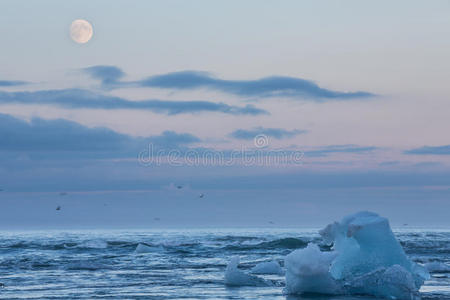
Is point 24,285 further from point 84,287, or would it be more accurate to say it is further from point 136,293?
point 136,293

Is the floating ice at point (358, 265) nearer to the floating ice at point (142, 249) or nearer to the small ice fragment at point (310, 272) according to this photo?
the small ice fragment at point (310, 272)

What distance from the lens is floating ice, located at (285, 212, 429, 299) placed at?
59.7 feet

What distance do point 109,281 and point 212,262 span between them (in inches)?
432

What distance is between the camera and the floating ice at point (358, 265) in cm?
1820

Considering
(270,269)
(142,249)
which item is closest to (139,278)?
(270,269)

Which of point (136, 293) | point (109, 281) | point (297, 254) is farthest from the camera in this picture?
point (109, 281)

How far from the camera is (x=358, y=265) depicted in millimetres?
19719

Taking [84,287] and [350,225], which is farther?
[84,287]

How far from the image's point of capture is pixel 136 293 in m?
19.5

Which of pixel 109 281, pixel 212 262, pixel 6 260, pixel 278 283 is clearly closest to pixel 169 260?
pixel 212 262

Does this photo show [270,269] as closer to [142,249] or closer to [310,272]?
[310,272]

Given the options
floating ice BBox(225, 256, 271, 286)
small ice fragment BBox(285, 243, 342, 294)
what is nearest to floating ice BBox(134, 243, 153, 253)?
floating ice BBox(225, 256, 271, 286)

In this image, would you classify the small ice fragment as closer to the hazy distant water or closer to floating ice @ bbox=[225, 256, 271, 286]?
the hazy distant water

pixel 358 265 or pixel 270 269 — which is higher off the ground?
pixel 358 265
